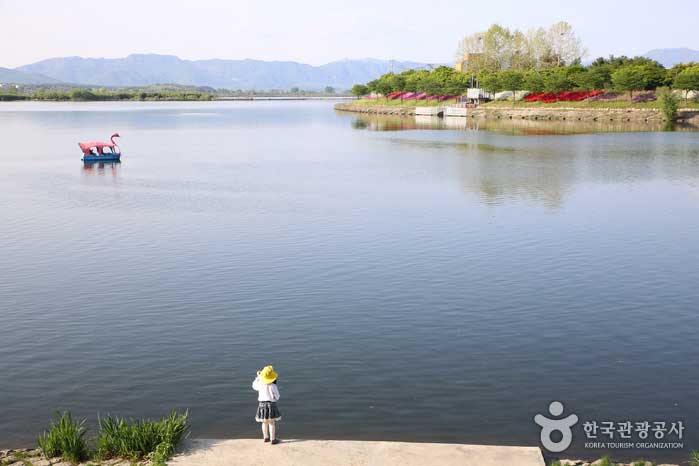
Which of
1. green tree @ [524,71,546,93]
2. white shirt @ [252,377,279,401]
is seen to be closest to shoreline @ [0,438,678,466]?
white shirt @ [252,377,279,401]

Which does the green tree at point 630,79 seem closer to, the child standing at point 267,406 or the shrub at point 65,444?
the child standing at point 267,406

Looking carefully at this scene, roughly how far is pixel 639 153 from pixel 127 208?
57.6m

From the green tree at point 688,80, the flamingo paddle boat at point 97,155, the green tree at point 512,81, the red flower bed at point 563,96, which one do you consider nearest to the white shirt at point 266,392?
the flamingo paddle boat at point 97,155

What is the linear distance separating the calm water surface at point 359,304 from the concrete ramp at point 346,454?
73.9 inches

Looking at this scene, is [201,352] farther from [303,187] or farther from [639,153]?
[639,153]

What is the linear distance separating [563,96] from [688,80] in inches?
1176

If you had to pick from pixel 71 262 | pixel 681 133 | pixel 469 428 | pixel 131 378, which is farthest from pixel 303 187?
pixel 681 133

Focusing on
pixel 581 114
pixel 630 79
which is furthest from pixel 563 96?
pixel 630 79

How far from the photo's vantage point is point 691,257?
1371 inches

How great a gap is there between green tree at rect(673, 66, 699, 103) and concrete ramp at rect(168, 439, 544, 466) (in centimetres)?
13233

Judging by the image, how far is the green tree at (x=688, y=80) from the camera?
425ft

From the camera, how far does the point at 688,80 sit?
13012cm

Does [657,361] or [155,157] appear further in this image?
[155,157]

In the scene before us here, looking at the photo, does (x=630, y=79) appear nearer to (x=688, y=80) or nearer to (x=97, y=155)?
(x=688, y=80)
